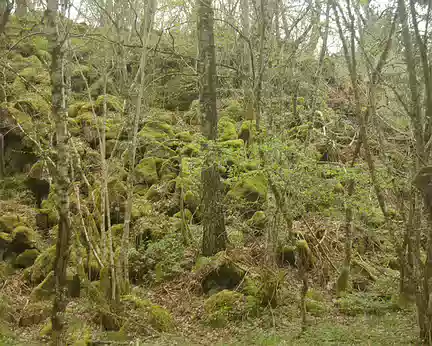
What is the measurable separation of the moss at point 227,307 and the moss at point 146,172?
525cm

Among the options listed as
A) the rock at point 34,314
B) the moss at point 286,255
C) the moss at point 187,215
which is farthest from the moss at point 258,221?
the rock at point 34,314

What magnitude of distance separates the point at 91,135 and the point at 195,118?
4282 millimetres

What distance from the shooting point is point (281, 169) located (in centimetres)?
686

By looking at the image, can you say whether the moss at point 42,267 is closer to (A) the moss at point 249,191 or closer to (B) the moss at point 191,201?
(B) the moss at point 191,201

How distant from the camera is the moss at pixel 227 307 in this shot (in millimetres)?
7445

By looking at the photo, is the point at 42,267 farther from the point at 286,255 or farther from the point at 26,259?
the point at 286,255

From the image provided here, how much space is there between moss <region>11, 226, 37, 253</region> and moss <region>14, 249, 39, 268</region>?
0.20 metres

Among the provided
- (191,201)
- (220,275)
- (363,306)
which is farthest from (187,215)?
(363,306)

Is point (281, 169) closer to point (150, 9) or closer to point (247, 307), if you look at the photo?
point (247, 307)

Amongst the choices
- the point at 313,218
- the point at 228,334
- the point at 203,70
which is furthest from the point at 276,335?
the point at 203,70

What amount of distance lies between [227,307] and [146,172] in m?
5.80

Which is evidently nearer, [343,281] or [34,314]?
[34,314]

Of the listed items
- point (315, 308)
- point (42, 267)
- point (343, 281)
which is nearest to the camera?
point (315, 308)

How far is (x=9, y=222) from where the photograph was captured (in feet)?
34.7
